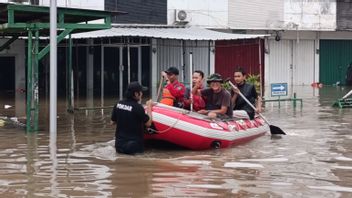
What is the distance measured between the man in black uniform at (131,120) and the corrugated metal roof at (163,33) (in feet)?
39.0

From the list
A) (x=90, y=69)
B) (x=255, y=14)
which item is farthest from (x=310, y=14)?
(x=90, y=69)

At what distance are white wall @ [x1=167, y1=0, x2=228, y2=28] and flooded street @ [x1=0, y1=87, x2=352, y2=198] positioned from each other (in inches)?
585

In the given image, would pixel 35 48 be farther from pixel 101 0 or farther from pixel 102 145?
pixel 101 0

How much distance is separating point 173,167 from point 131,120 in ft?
3.91

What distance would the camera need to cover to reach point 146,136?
11453 mm

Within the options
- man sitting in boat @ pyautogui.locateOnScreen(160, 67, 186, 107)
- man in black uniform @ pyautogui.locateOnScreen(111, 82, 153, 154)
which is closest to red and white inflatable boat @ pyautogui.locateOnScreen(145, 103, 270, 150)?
man in black uniform @ pyautogui.locateOnScreen(111, 82, 153, 154)

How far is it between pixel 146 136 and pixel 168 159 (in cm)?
88

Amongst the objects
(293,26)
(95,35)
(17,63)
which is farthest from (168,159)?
(293,26)

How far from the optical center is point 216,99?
12.5 m

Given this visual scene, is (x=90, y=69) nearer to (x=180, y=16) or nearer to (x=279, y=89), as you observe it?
(x=180, y=16)

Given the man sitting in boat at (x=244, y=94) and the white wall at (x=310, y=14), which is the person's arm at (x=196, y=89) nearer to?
the man sitting in boat at (x=244, y=94)

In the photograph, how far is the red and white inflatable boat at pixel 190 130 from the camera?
11211 millimetres

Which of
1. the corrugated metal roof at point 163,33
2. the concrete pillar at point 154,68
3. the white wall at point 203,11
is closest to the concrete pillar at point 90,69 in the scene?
the concrete pillar at point 154,68

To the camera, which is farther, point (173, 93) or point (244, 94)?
point (244, 94)
